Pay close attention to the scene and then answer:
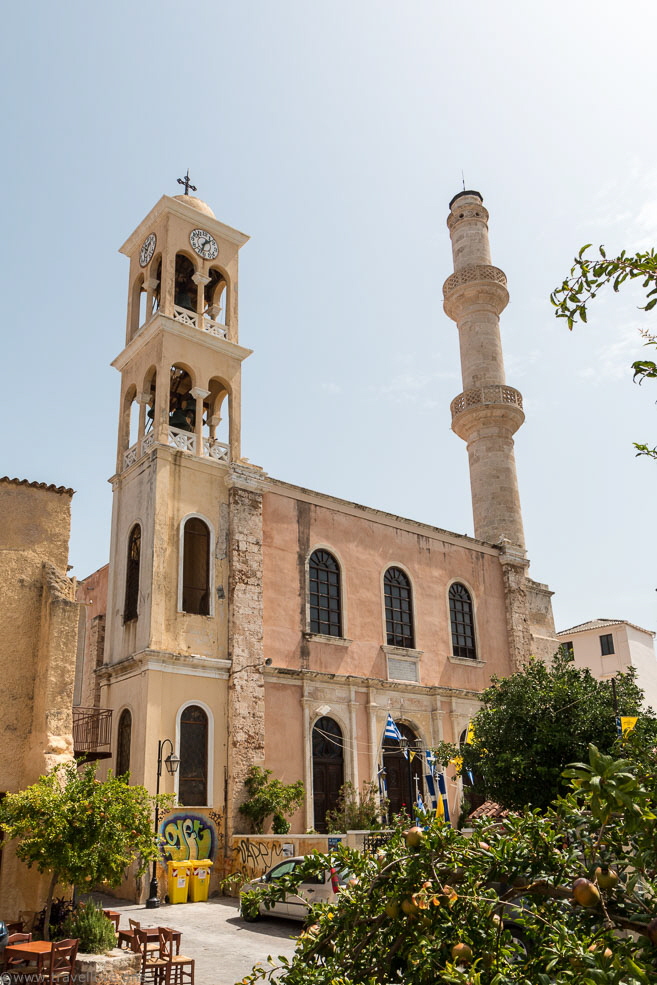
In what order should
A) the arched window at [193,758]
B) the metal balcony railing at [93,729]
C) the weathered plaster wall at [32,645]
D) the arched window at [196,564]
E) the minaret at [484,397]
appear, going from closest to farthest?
the weathered plaster wall at [32,645] < the arched window at [193,758] < the metal balcony railing at [93,729] < the arched window at [196,564] < the minaret at [484,397]

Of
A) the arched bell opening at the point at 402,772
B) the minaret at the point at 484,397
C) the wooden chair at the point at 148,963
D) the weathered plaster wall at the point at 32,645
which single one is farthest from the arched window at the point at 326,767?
the wooden chair at the point at 148,963

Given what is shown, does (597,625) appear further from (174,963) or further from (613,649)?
(174,963)

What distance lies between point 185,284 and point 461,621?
13.0 m

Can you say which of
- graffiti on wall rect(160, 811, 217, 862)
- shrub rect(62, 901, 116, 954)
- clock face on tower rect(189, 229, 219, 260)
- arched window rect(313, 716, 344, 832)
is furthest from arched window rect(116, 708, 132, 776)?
clock face on tower rect(189, 229, 219, 260)

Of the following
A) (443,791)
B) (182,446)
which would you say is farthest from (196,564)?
(443,791)

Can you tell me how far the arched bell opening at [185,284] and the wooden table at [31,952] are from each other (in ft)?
57.5

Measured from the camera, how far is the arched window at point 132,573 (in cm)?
2006

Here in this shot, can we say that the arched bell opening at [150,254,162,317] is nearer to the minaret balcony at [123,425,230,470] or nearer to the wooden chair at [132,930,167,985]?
the minaret balcony at [123,425,230,470]

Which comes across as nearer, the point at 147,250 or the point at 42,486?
the point at 42,486

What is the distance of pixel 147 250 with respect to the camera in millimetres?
23703

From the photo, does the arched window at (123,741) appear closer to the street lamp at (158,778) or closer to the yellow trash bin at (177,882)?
the street lamp at (158,778)

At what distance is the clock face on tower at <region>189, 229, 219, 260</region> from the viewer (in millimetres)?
23062

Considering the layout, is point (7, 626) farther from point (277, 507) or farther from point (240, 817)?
point (277, 507)

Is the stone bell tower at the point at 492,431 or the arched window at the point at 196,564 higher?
the stone bell tower at the point at 492,431
